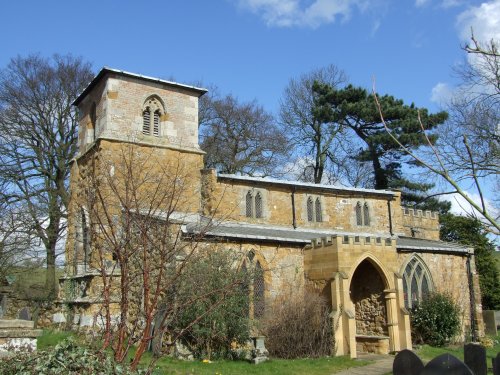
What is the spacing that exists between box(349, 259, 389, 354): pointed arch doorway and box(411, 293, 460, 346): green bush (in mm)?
1699

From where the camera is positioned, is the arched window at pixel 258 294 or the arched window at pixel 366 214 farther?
the arched window at pixel 366 214

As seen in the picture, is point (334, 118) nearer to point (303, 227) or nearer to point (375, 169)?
point (375, 169)

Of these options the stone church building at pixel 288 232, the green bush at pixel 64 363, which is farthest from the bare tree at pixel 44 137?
the green bush at pixel 64 363

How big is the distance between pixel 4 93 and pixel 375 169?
23.1 meters

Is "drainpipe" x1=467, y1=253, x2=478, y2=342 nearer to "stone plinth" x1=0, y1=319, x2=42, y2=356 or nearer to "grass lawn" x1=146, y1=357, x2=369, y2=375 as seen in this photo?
"grass lawn" x1=146, y1=357, x2=369, y2=375

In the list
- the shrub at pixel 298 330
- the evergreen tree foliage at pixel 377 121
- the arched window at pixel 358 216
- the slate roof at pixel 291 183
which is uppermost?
the evergreen tree foliage at pixel 377 121

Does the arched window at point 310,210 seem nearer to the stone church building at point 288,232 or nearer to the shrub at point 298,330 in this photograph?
the stone church building at point 288,232

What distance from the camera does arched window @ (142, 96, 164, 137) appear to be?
21250mm

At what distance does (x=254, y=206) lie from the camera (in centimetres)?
2230

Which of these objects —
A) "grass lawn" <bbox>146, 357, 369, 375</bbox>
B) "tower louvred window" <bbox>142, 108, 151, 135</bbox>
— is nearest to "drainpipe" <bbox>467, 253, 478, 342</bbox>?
"grass lawn" <bbox>146, 357, 369, 375</bbox>

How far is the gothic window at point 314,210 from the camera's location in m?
23.5

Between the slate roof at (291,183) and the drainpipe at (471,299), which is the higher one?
the slate roof at (291,183)

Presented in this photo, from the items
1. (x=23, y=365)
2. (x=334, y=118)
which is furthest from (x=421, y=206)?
(x=23, y=365)

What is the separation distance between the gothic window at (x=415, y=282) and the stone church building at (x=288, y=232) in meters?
0.04
